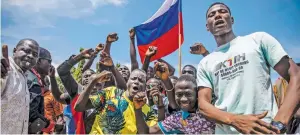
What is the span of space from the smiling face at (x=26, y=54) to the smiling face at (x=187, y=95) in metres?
1.58

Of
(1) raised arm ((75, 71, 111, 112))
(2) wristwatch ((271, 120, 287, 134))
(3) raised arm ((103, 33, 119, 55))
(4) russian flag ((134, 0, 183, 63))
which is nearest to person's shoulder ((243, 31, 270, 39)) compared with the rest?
(2) wristwatch ((271, 120, 287, 134))

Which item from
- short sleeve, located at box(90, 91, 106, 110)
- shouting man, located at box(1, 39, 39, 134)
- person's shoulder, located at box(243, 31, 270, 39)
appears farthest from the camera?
short sleeve, located at box(90, 91, 106, 110)

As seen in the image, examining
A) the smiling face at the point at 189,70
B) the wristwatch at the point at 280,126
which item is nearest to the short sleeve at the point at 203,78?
the wristwatch at the point at 280,126

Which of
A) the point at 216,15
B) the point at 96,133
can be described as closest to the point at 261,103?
the point at 216,15

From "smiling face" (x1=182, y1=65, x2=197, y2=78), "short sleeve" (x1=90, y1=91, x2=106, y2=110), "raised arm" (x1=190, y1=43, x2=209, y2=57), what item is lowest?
"short sleeve" (x1=90, y1=91, x2=106, y2=110)

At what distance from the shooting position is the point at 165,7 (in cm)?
768

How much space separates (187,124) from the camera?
3.28 metres

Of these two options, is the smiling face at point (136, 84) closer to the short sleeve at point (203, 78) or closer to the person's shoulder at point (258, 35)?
the short sleeve at point (203, 78)

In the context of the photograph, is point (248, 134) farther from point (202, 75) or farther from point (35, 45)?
point (35, 45)

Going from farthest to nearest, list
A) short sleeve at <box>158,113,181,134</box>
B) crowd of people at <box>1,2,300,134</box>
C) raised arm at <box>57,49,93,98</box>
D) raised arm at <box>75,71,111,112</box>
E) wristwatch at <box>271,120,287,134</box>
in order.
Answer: raised arm at <box>57,49,93,98</box>, raised arm at <box>75,71,111,112</box>, short sleeve at <box>158,113,181,134</box>, crowd of people at <box>1,2,300,134</box>, wristwatch at <box>271,120,287,134</box>

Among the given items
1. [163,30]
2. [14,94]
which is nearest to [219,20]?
[14,94]

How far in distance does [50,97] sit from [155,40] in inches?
107

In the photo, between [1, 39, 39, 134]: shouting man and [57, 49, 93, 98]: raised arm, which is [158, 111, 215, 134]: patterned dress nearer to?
[1, 39, 39, 134]: shouting man

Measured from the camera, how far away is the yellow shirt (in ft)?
12.3
